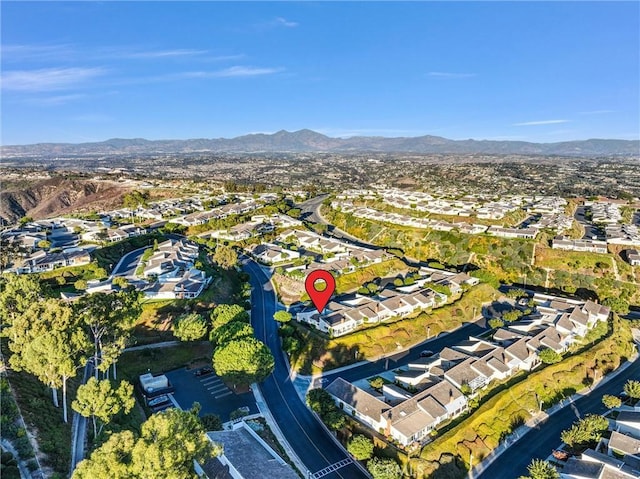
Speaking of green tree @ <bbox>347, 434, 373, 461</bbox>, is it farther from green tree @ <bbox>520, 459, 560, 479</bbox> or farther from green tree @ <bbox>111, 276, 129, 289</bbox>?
green tree @ <bbox>111, 276, 129, 289</bbox>

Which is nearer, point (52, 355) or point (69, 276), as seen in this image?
point (52, 355)

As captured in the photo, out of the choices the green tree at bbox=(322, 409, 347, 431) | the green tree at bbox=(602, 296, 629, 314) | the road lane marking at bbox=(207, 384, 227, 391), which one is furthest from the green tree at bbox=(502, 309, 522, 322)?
the road lane marking at bbox=(207, 384, 227, 391)

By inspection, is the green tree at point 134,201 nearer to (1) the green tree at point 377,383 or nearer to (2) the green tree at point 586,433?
(1) the green tree at point 377,383

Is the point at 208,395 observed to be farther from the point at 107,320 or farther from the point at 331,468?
the point at 331,468

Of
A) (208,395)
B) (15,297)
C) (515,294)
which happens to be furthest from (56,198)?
(515,294)

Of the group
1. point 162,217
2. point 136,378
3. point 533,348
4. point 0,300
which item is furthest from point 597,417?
point 162,217

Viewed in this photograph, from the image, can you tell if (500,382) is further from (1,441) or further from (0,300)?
(0,300)
